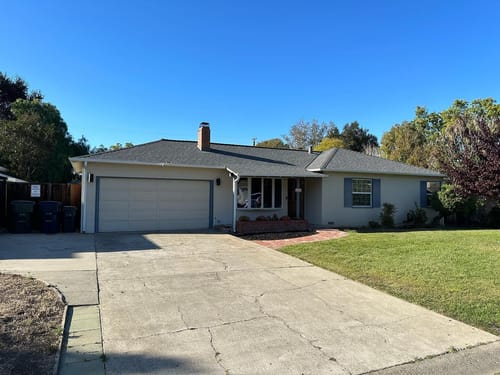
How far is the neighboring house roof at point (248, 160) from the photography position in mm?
13840

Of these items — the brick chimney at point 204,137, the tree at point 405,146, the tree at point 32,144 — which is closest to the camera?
the brick chimney at point 204,137

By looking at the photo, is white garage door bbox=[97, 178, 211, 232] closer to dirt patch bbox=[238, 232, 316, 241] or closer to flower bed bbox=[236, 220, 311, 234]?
flower bed bbox=[236, 220, 311, 234]

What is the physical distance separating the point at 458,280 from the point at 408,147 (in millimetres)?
30966

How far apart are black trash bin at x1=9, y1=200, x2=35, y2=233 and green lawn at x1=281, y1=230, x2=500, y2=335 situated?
9084mm

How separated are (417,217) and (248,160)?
27.8ft

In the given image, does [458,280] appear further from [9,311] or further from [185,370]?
[9,311]

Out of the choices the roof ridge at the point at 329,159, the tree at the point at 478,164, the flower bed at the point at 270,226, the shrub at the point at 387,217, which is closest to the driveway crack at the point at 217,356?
the flower bed at the point at 270,226

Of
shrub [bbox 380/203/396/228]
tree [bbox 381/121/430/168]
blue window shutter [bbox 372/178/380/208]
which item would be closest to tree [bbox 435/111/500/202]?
shrub [bbox 380/203/396/228]

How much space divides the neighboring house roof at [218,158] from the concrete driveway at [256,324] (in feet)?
21.8

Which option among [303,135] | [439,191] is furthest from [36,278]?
[303,135]

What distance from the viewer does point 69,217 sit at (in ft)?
42.3

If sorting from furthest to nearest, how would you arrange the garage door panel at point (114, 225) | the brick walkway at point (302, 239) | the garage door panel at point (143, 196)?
the garage door panel at point (143, 196) → the garage door panel at point (114, 225) → the brick walkway at point (302, 239)

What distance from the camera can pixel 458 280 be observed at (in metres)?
6.72

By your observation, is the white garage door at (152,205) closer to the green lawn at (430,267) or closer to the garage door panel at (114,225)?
the garage door panel at (114,225)
